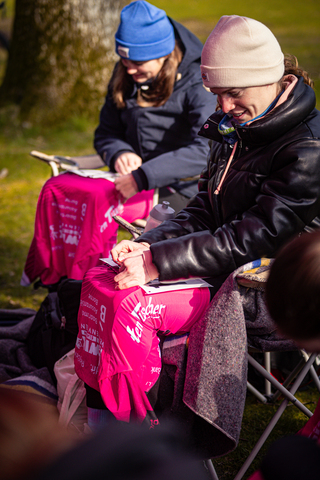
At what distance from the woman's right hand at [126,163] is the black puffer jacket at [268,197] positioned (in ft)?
4.48

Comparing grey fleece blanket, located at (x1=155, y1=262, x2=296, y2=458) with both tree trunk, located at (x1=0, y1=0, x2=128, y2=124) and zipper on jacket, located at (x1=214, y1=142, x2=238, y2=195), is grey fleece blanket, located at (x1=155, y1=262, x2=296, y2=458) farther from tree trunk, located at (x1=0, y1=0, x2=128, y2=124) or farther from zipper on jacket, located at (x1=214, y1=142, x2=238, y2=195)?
tree trunk, located at (x1=0, y1=0, x2=128, y2=124)

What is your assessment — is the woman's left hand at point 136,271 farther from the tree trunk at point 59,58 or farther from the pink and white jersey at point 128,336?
the tree trunk at point 59,58

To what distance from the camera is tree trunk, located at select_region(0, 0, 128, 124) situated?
22.4ft

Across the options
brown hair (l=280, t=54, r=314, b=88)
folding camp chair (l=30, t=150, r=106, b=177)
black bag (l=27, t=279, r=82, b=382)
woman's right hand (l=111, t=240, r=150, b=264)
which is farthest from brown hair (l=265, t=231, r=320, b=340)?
folding camp chair (l=30, t=150, r=106, b=177)

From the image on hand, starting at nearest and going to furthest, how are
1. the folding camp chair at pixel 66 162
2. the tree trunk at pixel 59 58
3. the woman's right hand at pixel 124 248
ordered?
1. the woman's right hand at pixel 124 248
2. the folding camp chair at pixel 66 162
3. the tree trunk at pixel 59 58

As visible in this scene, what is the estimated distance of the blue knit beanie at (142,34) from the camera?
2895mm

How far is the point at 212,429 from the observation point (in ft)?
5.65

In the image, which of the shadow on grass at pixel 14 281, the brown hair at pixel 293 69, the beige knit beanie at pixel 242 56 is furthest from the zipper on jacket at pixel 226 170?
the shadow on grass at pixel 14 281

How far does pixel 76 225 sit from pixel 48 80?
16.2ft

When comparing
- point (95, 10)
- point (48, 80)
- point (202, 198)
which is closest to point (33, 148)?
point (48, 80)

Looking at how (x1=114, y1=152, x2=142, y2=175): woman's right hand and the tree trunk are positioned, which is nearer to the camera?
(x1=114, y1=152, x2=142, y2=175): woman's right hand

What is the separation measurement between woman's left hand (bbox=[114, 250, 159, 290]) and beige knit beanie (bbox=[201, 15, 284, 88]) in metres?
0.78

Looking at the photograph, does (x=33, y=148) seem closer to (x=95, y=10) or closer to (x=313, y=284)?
(x=95, y=10)

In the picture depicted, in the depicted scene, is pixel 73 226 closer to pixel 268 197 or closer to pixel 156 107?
pixel 156 107
